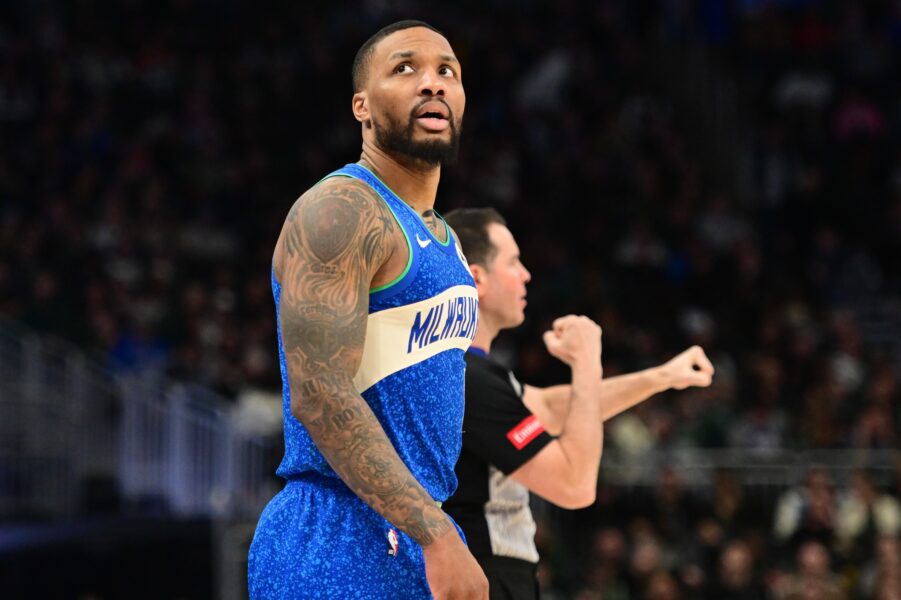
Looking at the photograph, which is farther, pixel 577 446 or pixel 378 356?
pixel 577 446

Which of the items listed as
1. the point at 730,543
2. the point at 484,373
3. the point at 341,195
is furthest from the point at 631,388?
the point at 730,543

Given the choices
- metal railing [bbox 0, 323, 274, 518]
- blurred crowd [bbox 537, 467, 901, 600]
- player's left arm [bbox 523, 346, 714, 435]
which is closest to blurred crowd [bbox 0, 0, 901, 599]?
blurred crowd [bbox 537, 467, 901, 600]

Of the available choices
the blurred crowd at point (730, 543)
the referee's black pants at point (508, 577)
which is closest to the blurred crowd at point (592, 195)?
the blurred crowd at point (730, 543)

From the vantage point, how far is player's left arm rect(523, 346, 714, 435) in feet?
18.0

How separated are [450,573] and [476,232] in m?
2.53

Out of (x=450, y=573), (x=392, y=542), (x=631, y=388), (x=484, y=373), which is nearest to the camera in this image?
(x=450, y=573)

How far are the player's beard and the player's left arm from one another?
6.44 ft

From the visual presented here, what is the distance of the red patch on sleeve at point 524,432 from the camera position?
16.6ft

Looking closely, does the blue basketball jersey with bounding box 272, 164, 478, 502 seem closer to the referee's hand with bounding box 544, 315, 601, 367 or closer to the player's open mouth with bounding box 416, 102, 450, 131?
the player's open mouth with bounding box 416, 102, 450, 131

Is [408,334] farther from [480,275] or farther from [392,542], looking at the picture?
[480,275]

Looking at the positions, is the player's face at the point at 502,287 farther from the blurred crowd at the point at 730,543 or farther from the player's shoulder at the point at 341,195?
the blurred crowd at the point at 730,543

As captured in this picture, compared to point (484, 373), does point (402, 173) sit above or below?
above

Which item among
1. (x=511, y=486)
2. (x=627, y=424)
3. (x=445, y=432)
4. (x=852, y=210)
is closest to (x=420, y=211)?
(x=445, y=432)

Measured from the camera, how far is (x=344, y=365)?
3.24 m
